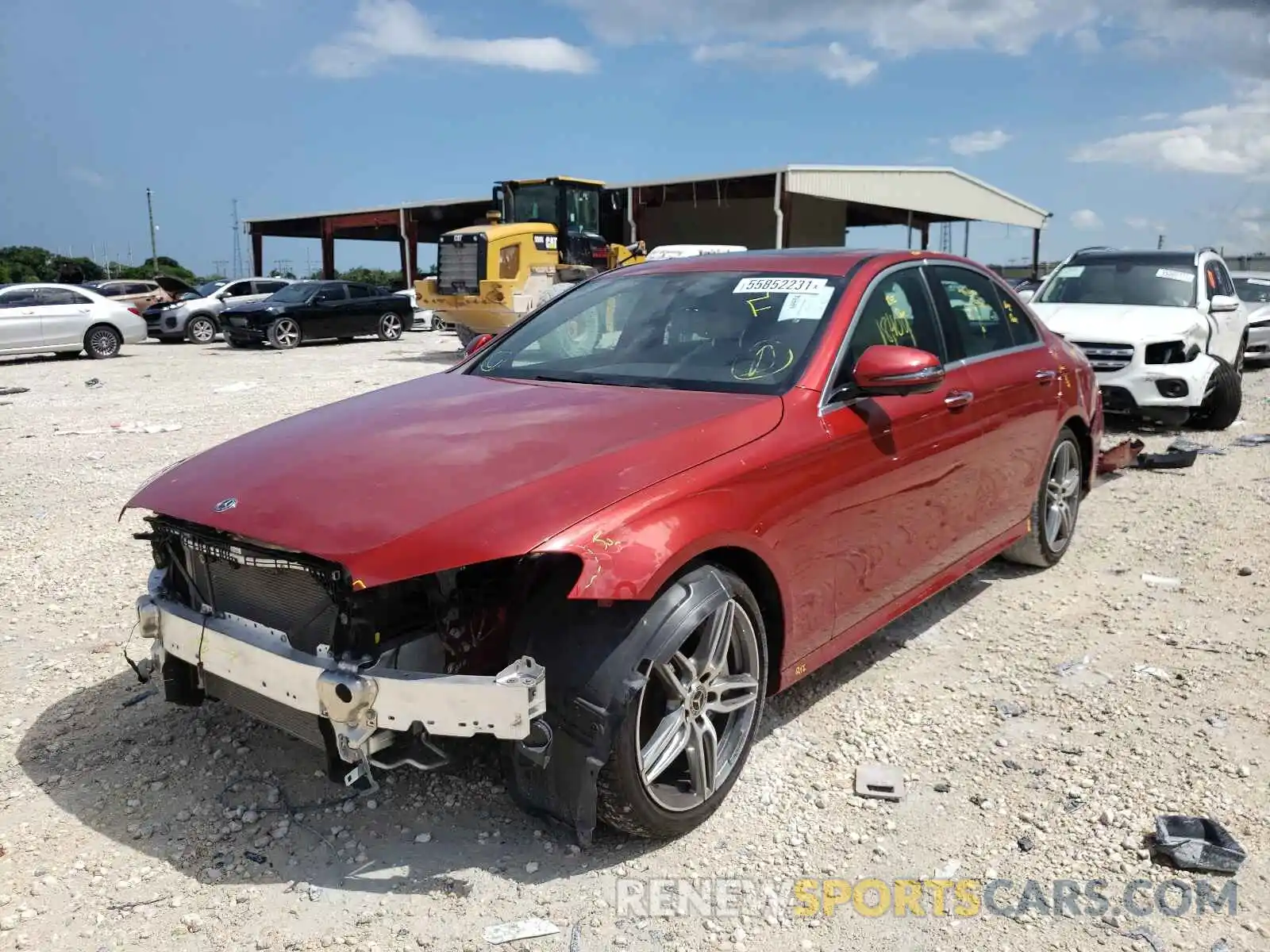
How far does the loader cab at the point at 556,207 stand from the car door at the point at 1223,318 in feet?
36.0

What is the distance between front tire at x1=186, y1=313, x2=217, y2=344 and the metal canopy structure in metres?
10.8

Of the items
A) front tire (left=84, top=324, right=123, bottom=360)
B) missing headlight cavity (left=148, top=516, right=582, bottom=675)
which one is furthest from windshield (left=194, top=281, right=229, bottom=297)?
missing headlight cavity (left=148, top=516, right=582, bottom=675)

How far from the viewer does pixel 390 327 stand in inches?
921

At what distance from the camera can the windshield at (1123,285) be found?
9852 millimetres

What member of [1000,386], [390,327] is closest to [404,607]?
[1000,386]

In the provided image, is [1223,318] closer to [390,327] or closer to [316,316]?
[316,316]

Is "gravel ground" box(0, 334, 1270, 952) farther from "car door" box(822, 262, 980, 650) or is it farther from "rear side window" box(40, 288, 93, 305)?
"rear side window" box(40, 288, 93, 305)

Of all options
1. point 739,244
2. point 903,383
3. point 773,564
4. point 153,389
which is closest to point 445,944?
point 773,564

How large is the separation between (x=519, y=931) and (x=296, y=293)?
69.2 feet

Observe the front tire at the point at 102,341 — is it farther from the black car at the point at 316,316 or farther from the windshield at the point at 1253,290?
the windshield at the point at 1253,290

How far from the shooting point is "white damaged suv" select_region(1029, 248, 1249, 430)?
353 inches

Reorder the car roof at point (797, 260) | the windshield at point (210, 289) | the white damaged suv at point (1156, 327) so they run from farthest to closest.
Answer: the windshield at point (210, 289) → the white damaged suv at point (1156, 327) → the car roof at point (797, 260)

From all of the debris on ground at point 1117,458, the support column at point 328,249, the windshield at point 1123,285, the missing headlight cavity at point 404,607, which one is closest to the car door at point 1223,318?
the windshield at point 1123,285

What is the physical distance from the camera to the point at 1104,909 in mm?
2619
